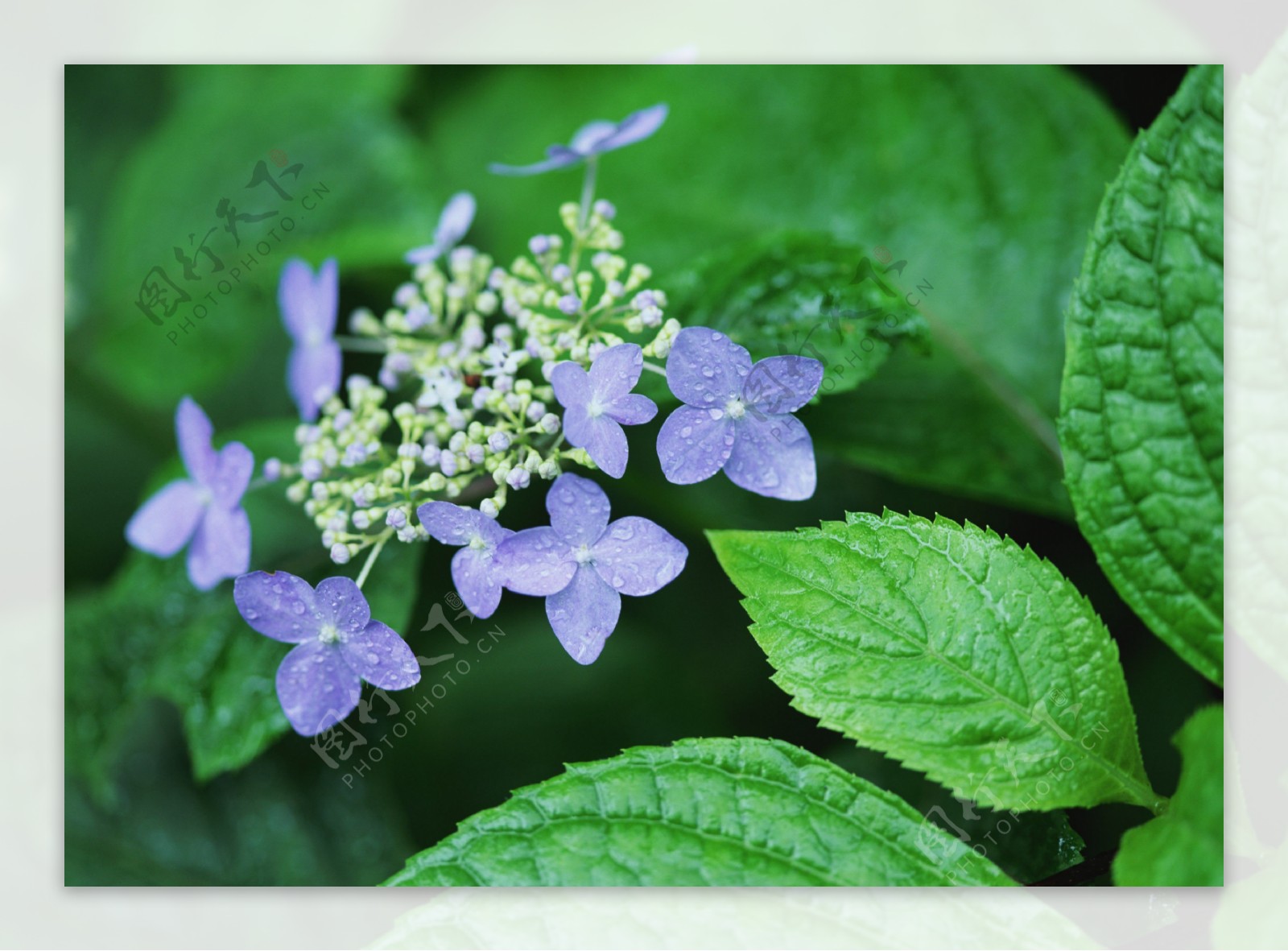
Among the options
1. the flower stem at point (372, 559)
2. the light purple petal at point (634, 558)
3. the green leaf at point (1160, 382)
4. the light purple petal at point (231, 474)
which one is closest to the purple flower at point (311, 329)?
the light purple petal at point (231, 474)

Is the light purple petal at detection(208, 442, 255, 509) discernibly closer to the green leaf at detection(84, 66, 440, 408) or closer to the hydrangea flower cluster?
the hydrangea flower cluster

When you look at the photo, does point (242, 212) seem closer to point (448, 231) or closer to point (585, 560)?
point (448, 231)

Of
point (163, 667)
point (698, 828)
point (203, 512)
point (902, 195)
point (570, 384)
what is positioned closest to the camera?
point (570, 384)

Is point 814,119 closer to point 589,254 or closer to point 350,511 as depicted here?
point 589,254

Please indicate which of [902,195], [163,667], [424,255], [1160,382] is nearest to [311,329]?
[424,255]

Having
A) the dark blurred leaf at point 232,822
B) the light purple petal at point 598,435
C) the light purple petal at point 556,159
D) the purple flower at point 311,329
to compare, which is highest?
the light purple petal at point 556,159

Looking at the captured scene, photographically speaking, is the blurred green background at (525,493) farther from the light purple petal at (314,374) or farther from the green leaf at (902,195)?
the light purple petal at (314,374)

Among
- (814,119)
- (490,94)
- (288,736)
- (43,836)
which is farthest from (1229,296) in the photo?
(43,836)
